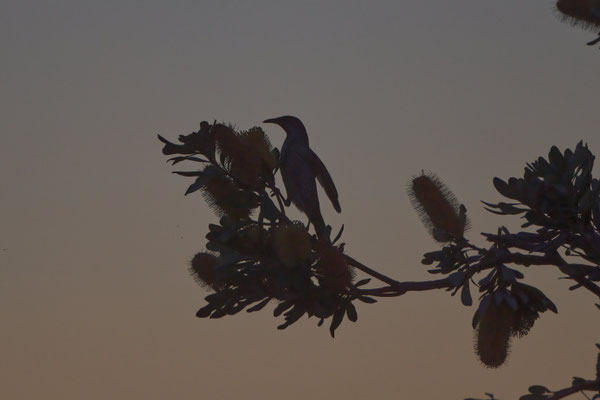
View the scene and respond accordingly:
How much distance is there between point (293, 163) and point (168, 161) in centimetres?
197

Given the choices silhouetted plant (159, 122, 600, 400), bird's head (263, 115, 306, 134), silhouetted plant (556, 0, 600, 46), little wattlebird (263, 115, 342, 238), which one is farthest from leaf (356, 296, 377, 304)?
bird's head (263, 115, 306, 134)

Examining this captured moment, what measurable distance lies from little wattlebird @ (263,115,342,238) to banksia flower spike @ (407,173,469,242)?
1354 mm

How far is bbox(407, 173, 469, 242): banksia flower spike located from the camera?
19.1 ft

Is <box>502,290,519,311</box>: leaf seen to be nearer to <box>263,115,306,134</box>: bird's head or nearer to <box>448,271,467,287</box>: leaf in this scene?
<box>448,271,467,287</box>: leaf

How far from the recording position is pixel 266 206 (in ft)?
19.9

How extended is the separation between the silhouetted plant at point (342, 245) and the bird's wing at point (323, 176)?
1727 mm

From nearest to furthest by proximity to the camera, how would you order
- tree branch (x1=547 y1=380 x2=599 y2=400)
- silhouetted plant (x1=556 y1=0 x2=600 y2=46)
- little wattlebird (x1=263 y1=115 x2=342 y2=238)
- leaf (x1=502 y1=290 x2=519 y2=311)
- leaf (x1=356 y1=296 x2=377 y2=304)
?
silhouetted plant (x1=556 y1=0 x2=600 y2=46), tree branch (x1=547 y1=380 x2=599 y2=400), leaf (x1=502 y1=290 x2=519 y2=311), leaf (x1=356 y1=296 x2=377 y2=304), little wattlebird (x1=263 y1=115 x2=342 y2=238)

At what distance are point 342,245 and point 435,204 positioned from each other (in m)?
0.56

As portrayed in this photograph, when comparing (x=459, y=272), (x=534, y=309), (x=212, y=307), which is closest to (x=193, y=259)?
(x=212, y=307)

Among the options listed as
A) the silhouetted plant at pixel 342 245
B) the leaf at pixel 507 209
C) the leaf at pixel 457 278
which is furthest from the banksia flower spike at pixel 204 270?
the leaf at pixel 507 209

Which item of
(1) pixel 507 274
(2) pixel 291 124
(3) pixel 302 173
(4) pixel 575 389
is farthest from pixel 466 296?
(2) pixel 291 124

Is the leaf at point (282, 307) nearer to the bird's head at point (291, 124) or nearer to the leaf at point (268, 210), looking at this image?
the leaf at point (268, 210)

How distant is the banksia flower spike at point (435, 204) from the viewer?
19.1 feet

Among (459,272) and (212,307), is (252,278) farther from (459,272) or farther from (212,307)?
(459,272)
